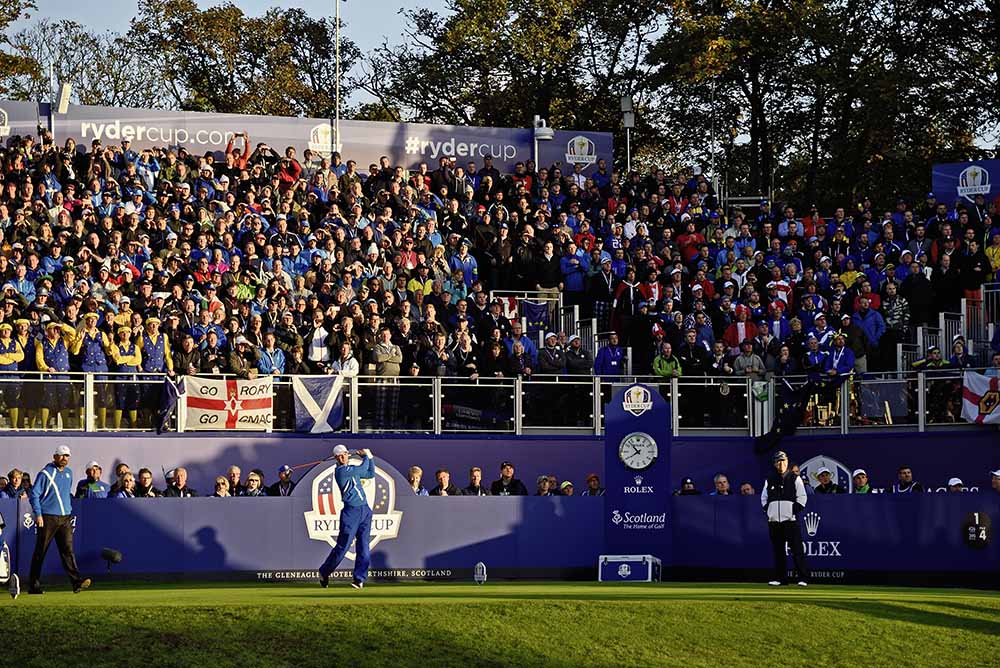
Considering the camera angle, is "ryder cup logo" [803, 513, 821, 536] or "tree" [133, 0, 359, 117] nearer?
"ryder cup logo" [803, 513, 821, 536]

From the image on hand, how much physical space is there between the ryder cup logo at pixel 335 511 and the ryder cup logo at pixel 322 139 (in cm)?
1473

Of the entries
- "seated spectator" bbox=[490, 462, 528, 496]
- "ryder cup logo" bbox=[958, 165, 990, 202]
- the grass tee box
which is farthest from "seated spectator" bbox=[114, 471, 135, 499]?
"ryder cup logo" bbox=[958, 165, 990, 202]

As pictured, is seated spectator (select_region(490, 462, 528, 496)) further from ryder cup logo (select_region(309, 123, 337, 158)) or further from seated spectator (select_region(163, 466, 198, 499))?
ryder cup logo (select_region(309, 123, 337, 158))

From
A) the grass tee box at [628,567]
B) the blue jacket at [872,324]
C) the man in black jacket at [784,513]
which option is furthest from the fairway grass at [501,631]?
the blue jacket at [872,324]

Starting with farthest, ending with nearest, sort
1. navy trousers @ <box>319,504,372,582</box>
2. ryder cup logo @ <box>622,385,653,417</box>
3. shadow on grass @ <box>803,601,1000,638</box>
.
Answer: ryder cup logo @ <box>622,385,653,417</box>
navy trousers @ <box>319,504,372,582</box>
shadow on grass @ <box>803,601,1000,638</box>

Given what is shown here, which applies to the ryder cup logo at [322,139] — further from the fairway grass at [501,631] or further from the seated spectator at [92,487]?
the fairway grass at [501,631]

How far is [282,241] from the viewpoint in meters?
33.9

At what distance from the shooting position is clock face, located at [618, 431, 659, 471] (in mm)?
26609

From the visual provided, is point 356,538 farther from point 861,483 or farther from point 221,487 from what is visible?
point 861,483

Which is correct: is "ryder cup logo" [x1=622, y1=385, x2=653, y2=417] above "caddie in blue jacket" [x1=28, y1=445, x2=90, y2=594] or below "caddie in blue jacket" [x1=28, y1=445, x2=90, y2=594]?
above

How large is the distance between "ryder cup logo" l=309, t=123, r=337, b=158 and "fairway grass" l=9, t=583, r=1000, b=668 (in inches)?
787

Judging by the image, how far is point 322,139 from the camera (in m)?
40.7

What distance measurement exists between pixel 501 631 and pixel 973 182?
23.3m

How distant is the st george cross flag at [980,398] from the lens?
1164 inches
